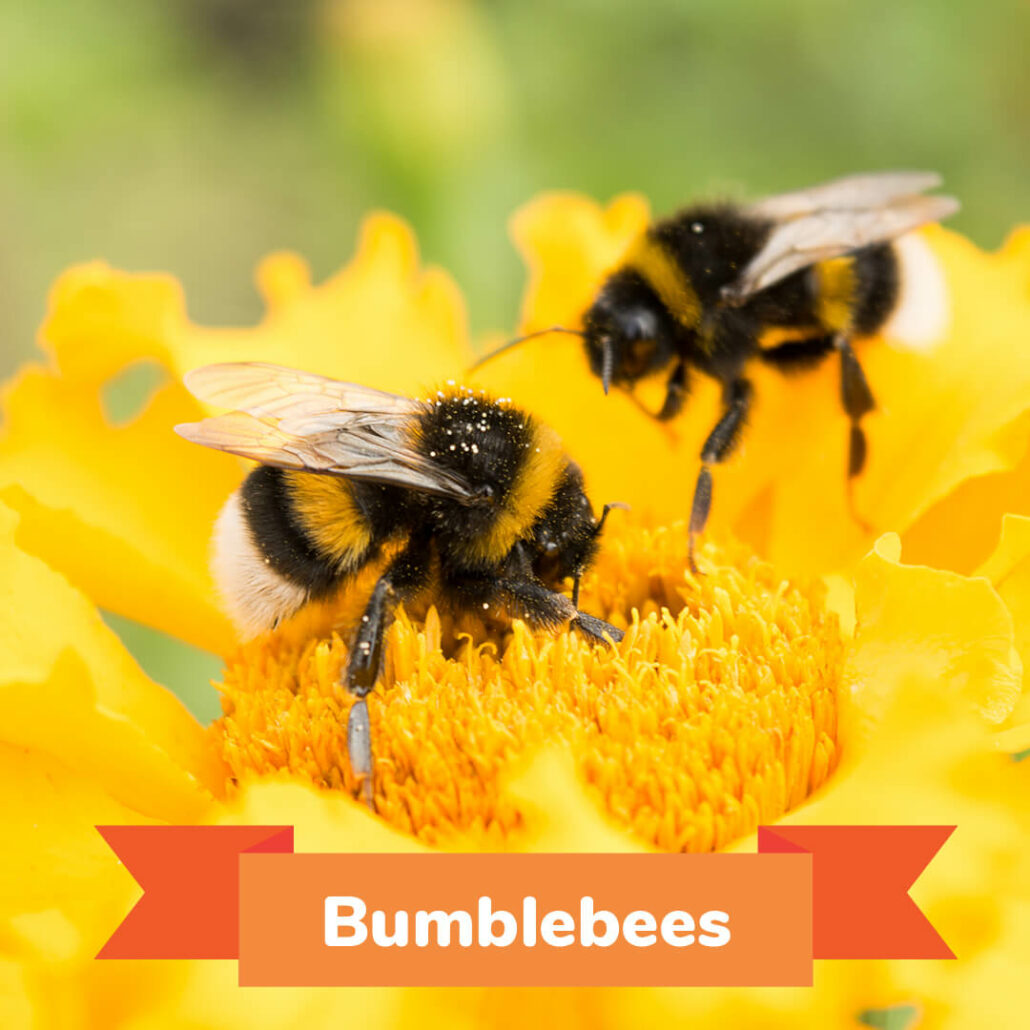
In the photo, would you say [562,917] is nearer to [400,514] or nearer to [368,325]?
[400,514]

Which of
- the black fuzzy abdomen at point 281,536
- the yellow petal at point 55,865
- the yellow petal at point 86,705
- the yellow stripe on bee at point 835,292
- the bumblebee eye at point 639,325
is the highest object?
the yellow stripe on bee at point 835,292

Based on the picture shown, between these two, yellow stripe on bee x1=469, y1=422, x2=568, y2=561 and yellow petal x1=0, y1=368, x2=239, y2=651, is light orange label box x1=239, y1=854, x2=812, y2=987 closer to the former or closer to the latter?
yellow stripe on bee x1=469, y1=422, x2=568, y2=561

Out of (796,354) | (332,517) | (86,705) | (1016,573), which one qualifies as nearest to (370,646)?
(332,517)

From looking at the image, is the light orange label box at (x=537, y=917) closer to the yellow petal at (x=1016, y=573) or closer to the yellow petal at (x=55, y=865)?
the yellow petal at (x=55, y=865)

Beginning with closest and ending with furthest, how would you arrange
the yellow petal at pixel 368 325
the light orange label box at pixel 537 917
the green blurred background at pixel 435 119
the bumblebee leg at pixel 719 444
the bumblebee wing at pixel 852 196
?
the light orange label box at pixel 537 917 < the bumblebee leg at pixel 719 444 < the bumblebee wing at pixel 852 196 < the yellow petal at pixel 368 325 < the green blurred background at pixel 435 119

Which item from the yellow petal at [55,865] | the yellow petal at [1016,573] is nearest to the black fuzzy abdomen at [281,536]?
the yellow petal at [55,865]
